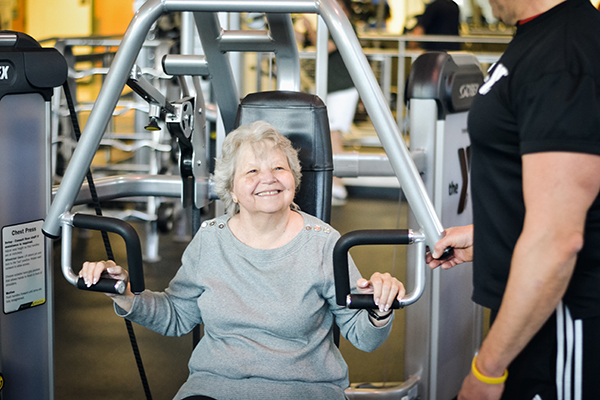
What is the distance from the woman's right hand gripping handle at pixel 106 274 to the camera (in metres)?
1.37

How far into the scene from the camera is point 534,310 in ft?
3.14

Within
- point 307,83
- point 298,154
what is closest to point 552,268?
point 298,154

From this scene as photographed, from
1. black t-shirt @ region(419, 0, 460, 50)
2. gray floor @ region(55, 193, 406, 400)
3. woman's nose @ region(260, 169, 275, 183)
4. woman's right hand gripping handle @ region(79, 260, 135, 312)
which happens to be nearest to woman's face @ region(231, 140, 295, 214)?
woman's nose @ region(260, 169, 275, 183)

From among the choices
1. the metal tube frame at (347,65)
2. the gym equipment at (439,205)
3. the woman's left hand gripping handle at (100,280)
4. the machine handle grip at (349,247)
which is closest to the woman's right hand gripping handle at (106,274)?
the woman's left hand gripping handle at (100,280)

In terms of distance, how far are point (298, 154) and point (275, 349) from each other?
0.54 m

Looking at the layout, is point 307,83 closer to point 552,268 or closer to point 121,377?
point 121,377

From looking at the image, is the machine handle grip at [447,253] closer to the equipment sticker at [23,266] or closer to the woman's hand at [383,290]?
the woman's hand at [383,290]

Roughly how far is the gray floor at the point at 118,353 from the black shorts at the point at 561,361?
98 cm

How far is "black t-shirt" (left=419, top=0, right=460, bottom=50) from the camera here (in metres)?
5.73

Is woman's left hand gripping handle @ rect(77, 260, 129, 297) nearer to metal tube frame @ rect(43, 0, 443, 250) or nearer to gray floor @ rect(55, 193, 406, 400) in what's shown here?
metal tube frame @ rect(43, 0, 443, 250)

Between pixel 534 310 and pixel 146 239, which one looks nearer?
pixel 534 310

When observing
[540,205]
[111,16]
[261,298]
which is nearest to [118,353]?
[261,298]

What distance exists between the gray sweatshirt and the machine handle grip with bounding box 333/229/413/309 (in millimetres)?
265

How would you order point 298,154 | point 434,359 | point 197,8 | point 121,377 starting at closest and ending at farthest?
point 197,8 < point 298,154 < point 434,359 < point 121,377
